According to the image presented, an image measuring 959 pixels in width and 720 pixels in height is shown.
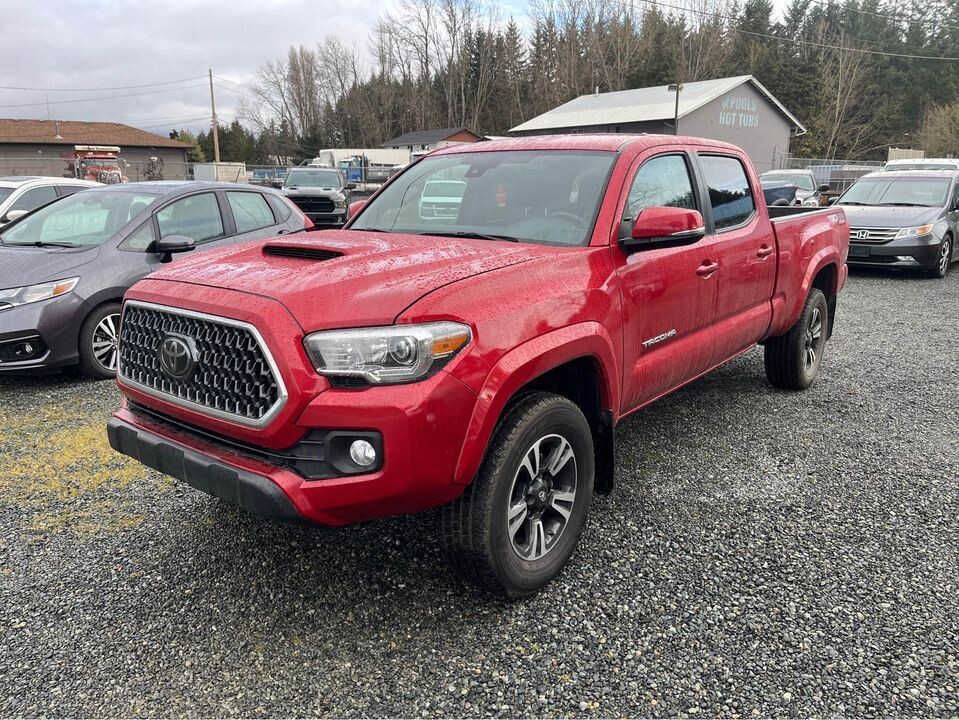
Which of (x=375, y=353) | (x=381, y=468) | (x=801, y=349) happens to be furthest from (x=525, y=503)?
(x=801, y=349)

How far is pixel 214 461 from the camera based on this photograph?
8.18 ft

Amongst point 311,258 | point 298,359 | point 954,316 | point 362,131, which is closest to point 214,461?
point 298,359

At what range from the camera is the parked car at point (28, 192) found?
8.99 m

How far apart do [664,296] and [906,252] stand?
9850mm

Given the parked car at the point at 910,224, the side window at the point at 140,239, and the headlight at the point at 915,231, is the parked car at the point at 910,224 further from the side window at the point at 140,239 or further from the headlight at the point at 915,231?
the side window at the point at 140,239

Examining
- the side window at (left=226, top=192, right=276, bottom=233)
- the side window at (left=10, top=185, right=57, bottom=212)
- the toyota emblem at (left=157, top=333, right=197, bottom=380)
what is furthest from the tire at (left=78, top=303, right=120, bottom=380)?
the side window at (left=10, top=185, right=57, bottom=212)

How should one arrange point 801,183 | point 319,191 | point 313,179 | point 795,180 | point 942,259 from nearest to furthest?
point 942,259, point 801,183, point 795,180, point 319,191, point 313,179

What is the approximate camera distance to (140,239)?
19.7 feet

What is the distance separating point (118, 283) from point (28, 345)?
798mm

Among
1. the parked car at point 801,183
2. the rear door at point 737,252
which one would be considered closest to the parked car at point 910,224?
the parked car at point 801,183

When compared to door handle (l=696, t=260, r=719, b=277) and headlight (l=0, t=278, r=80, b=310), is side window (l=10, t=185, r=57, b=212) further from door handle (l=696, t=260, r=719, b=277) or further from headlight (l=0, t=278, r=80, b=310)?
door handle (l=696, t=260, r=719, b=277)

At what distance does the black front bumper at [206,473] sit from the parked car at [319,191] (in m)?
14.5

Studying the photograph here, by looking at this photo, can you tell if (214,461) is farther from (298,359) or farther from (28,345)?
(28,345)

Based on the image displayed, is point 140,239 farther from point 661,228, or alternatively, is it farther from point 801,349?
point 801,349
